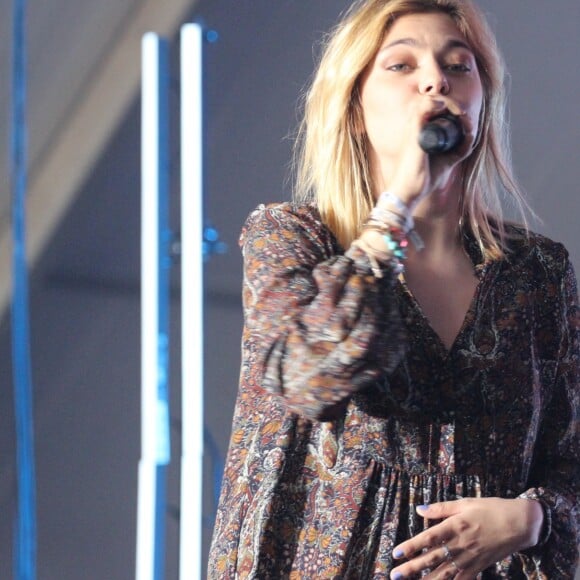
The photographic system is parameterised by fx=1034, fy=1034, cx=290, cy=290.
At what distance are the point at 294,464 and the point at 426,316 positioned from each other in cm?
20

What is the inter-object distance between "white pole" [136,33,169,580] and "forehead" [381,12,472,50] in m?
0.75

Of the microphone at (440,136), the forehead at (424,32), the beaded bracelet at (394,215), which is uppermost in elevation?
the forehead at (424,32)

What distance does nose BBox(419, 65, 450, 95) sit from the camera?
1060 mm

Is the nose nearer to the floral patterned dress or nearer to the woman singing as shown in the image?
the woman singing

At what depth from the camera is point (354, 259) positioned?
96 cm

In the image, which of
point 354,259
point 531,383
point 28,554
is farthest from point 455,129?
point 28,554

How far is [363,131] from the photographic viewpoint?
3.90 ft

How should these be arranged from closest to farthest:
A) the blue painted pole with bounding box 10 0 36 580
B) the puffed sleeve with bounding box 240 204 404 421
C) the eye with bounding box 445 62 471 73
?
the puffed sleeve with bounding box 240 204 404 421 < the eye with bounding box 445 62 471 73 < the blue painted pole with bounding box 10 0 36 580

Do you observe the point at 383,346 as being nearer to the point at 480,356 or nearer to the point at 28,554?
the point at 480,356

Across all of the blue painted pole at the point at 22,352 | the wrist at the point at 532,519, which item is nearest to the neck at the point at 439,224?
the wrist at the point at 532,519

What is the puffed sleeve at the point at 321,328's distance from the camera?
0.91m

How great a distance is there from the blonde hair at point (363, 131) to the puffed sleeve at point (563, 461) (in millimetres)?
120

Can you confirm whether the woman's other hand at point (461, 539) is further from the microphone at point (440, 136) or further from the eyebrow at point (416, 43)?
the eyebrow at point (416, 43)

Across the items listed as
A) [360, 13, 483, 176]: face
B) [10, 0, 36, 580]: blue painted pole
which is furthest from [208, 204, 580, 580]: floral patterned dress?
[10, 0, 36, 580]: blue painted pole
